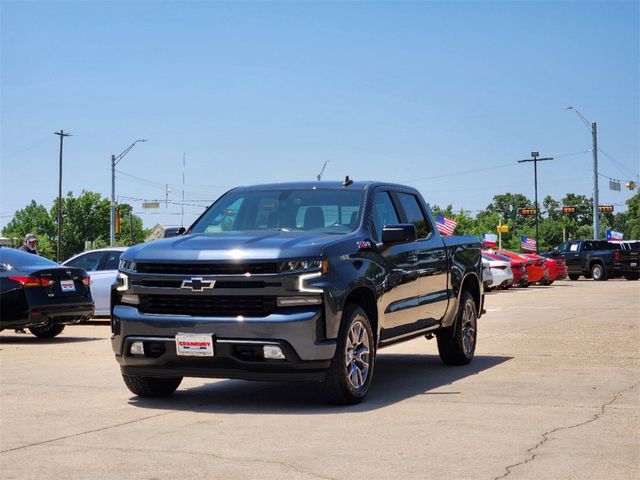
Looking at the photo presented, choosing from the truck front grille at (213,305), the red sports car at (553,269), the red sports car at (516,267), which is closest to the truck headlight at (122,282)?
the truck front grille at (213,305)

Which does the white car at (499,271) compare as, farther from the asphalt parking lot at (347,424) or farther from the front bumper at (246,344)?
the front bumper at (246,344)

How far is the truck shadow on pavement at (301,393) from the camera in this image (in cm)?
867

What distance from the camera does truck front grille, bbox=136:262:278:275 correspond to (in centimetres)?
837

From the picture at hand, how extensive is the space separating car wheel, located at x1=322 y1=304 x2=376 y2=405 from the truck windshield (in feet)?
2.99

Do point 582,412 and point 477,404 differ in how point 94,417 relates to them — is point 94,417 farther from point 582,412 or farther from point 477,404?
point 582,412

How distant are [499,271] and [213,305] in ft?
97.2

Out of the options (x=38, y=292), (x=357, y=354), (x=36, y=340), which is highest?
(x=38, y=292)

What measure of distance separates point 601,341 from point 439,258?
194 inches

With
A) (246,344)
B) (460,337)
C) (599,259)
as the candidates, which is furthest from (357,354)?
(599,259)

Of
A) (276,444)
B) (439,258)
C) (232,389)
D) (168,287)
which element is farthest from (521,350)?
(276,444)

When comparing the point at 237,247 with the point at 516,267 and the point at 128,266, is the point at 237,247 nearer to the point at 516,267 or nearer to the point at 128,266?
the point at 128,266

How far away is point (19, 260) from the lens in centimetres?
1580

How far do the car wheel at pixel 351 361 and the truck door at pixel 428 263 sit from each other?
1.56 metres

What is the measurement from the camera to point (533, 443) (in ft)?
22.9
